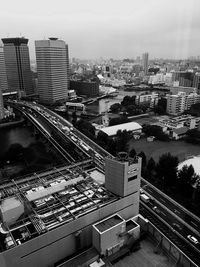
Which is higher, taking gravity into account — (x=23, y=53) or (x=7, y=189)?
(x=23, y=53)

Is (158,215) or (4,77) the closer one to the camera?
(158,215)

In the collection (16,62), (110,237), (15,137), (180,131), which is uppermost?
(16,62)

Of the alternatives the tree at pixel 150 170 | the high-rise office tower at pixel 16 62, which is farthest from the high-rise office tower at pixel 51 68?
the tree at pixel 150 170

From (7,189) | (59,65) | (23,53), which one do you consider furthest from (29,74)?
(7,189)

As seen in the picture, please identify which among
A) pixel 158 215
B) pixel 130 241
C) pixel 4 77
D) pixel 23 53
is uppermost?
pixel 23 53

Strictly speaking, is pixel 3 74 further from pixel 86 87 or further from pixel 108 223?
pixel 108 223

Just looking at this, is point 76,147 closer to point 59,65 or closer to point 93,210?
point 93,210

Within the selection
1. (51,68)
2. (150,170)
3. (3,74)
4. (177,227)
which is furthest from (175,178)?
(3,74)
